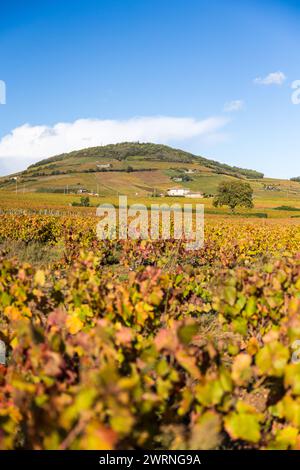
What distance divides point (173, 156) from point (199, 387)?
639ft

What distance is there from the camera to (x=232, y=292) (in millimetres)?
3936

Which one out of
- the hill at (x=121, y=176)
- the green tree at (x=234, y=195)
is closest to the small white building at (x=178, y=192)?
the hill at (x=121, y=176)

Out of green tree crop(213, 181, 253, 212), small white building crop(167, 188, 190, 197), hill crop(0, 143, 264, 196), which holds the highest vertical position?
hill crop(0, 143, 264, 196)

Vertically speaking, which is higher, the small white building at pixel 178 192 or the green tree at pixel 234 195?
the small white building at pixel 178 192

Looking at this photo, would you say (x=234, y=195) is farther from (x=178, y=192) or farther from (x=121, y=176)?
(x=121, y=176)

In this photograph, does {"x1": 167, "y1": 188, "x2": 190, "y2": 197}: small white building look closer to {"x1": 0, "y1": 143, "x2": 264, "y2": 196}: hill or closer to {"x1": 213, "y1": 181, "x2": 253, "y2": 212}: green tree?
{"x1": 0, "y1": 143, "x2": 264, "y2": 196}: hill

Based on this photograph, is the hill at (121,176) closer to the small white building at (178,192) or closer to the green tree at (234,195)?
the small white building at (178,192)

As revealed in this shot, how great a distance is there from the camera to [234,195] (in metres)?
75.4

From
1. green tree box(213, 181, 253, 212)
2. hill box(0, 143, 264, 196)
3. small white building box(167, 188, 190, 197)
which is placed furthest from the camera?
hill box(0, 143, 264, 196)

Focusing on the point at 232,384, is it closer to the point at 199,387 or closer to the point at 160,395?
the point at 199,387

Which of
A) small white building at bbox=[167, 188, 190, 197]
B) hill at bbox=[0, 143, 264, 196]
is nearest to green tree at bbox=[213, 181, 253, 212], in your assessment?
small white building at bbox=[167, 188, 190, 197]

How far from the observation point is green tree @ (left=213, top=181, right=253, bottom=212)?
75.2 m

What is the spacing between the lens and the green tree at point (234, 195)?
75188mm
